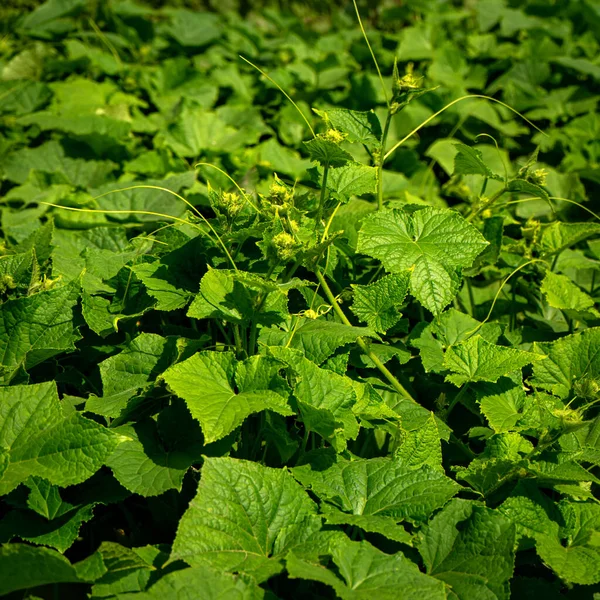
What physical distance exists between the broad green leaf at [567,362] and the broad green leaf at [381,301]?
451 mm

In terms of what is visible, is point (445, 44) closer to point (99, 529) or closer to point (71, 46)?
point (71, 46)

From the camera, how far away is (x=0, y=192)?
3.43 m

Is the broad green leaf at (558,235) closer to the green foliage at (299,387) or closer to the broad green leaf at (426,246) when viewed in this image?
the green foliage at (299,387)

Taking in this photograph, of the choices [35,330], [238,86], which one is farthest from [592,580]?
[238,86]

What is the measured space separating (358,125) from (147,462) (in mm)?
1233

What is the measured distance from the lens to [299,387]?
5.93ft

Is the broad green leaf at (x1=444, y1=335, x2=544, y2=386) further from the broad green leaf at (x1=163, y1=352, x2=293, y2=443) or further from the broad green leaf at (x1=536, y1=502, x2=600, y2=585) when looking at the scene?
the broad green leaf at (x1=163, y1=352, x2=293, y2=443)

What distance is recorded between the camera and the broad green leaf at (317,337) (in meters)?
1.95

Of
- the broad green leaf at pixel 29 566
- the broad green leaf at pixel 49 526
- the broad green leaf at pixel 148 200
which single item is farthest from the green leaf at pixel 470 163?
the broad green leaf at pixel 29 566

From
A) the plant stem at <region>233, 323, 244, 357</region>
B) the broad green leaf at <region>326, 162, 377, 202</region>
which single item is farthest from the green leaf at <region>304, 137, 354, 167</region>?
the plant stem at <region>233, 323, 244, 357</region>

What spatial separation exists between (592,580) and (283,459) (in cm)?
80

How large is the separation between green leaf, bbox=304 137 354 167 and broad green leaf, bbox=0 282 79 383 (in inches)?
31.9

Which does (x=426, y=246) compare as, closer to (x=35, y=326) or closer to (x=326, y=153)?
(x=326, y=153)

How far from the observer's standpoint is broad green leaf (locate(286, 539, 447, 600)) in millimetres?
1491
